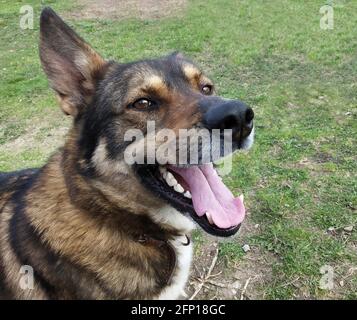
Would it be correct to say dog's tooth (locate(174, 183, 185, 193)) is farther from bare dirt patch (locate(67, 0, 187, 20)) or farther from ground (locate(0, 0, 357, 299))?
bare dirt patch (locate(67, 0, 187, 20))

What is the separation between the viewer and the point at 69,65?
2979 mm

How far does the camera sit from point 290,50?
809cm

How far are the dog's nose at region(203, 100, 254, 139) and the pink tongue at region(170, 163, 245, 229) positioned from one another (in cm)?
47

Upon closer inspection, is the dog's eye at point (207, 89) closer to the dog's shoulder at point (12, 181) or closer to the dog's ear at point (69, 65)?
the dog's ear at point (69, 65)

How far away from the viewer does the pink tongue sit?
2.77 meters

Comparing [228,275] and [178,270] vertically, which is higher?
[178,270]

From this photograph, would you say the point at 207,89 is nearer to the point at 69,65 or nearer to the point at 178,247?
the point at 69,65

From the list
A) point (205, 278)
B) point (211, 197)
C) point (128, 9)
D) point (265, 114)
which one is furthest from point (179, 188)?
point (128, 9)

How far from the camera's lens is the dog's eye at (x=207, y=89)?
3.25 m

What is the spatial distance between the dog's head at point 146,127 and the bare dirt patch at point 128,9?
8152 millimetres

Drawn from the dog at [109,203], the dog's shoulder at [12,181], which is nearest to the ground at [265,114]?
the dog at [109,203]

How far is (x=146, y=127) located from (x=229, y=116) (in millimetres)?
618

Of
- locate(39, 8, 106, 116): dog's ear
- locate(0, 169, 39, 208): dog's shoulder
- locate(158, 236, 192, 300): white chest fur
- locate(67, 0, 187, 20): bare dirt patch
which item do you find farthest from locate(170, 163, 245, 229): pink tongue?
locate(67, 0, 187, 20): bare dirt patch
